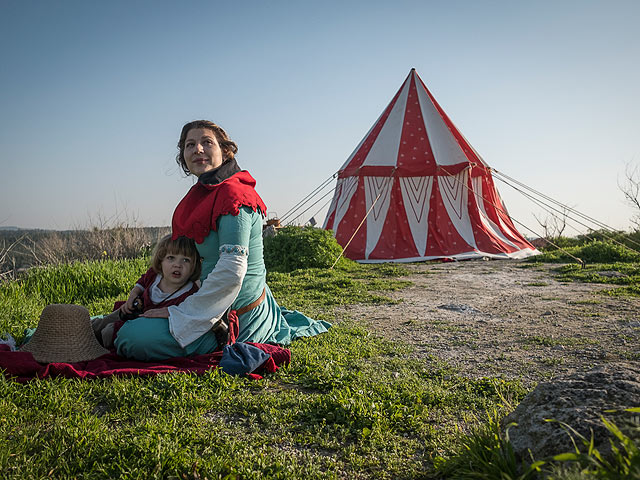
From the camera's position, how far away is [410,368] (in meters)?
3.04

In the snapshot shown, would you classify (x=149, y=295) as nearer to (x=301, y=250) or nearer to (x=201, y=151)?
(x=201, y=151)

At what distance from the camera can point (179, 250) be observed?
3.14 meters

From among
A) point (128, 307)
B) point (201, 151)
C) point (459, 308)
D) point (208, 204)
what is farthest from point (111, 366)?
point (459, 308)

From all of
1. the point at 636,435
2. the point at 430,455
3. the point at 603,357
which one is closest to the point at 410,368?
the point at 430,455

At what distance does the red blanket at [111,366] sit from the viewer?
8.50 ft

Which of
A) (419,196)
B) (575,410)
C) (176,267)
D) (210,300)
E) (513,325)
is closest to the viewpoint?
(575,410)

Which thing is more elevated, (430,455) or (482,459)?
(482,459)

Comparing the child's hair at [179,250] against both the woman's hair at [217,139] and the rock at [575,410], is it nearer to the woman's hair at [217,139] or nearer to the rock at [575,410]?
the woman's hair at [217,139]

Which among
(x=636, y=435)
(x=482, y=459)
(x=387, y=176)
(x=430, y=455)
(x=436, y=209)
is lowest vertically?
(x=430, y=455)

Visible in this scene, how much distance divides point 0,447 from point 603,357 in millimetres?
3781

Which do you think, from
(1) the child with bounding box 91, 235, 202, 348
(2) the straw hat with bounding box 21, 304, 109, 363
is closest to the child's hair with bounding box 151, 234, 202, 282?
(1) the child with bounding box 91, 235, 202, 348

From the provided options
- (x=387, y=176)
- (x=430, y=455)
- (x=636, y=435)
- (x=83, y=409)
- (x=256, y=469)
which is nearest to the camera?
(x=636, y=435)

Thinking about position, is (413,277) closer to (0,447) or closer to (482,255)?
(482,255)

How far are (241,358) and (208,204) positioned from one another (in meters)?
1.09
